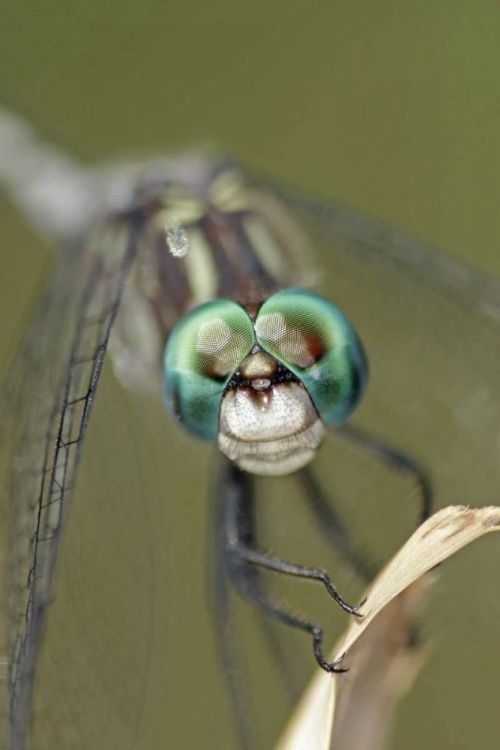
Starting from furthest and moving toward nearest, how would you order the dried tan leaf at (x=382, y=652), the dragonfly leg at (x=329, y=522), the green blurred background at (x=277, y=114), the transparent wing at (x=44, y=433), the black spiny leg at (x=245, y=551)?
the green blurred background at (x=277, y=114) → the dragonfly leg at (x=329, y=522) → the black spiny leg at (x=245, y=551) → the transparent wing at (x=44, y=433) → the dried tan leaf at (x=382, y=652)

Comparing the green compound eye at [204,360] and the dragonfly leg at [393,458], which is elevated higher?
the green compound eye at [204,360]

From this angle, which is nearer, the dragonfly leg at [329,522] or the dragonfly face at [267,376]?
the dragonfly face at [267,376]

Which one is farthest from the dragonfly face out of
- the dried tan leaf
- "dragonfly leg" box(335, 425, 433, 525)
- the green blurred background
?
the green blurred background

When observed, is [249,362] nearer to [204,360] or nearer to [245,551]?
[204,360]

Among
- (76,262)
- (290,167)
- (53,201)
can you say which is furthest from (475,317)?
(290,167)

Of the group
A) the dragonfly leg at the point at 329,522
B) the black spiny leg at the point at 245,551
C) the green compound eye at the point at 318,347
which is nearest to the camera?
the green compound eye at the point at 318,347

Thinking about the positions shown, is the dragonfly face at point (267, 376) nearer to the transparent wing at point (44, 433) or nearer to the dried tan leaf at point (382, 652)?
the transparent wing at point (44, 433)

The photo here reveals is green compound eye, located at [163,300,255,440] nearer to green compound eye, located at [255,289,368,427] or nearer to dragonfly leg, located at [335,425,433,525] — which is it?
green compound eye, located at [255,289,368,427]

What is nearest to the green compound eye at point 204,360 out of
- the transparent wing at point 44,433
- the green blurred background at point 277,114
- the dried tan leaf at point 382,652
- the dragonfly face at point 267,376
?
the dragonfly face at point 267,376
